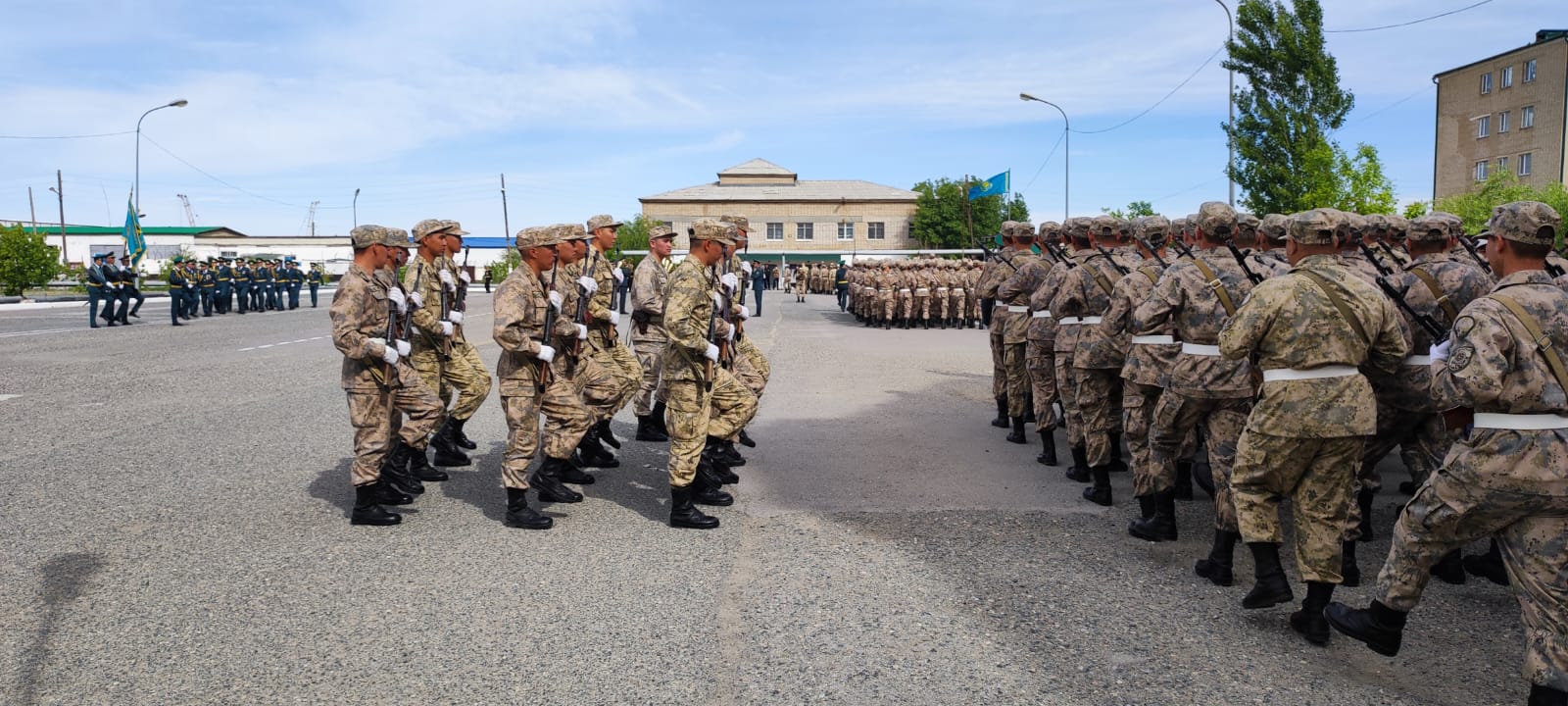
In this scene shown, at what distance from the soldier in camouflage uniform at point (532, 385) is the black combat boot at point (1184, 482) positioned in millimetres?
4053

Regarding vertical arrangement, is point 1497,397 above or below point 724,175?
below

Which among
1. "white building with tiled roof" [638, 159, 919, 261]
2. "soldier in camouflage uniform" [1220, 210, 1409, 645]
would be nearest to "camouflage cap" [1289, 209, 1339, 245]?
"soldier in camouflage uniform" [1220, 210, 1409, 645]

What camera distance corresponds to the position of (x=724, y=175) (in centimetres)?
9575

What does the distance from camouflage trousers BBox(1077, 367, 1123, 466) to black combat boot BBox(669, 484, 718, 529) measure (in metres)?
2.55

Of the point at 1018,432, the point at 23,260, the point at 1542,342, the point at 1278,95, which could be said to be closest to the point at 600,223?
the point at 1018,432

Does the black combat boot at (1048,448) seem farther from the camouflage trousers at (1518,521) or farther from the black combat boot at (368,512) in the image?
the black combat boot at (368,512)

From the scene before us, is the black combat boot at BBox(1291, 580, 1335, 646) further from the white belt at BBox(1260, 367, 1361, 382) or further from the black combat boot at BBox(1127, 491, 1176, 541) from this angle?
the black combat boot at BBox(1127, 491, 1176, 541)

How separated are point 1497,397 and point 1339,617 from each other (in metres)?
1.06

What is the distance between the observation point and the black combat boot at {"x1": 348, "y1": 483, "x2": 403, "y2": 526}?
5.99 m

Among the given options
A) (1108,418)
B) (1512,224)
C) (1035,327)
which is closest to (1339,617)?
(1512,224)

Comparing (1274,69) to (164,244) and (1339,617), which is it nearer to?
(1339,617)

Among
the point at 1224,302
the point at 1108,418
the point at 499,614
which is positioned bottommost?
the point at 499,614

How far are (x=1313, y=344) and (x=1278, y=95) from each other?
25.8 metres

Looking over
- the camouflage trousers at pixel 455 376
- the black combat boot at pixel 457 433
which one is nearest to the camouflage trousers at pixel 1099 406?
the camouflage trousers at pixel 455 376
